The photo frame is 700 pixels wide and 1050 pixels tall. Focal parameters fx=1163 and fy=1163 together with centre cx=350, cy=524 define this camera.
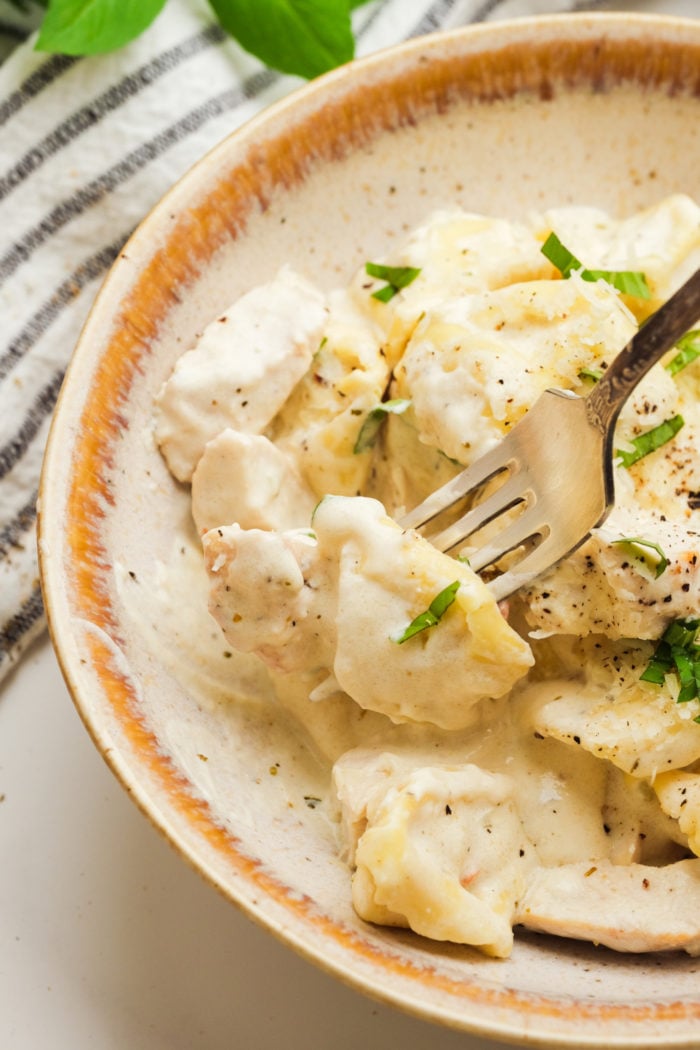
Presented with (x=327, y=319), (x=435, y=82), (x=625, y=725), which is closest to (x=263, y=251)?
(x=327, y=319)

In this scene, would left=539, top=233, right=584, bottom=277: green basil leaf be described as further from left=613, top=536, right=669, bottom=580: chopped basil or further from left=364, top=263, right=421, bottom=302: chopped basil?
left=613, top=536, right=669, bottom=580: chopped basil

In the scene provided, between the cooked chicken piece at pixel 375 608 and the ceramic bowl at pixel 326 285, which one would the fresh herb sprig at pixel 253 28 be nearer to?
the ceramic bowl at pixel 326 285

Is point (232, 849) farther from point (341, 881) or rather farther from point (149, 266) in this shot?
point (149, 266)

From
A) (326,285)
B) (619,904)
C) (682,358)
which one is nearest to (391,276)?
(326,285)

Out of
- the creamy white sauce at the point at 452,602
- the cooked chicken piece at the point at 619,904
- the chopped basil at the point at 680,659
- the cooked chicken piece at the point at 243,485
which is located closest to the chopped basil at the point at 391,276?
the creamy white sauce at the point at 452,602

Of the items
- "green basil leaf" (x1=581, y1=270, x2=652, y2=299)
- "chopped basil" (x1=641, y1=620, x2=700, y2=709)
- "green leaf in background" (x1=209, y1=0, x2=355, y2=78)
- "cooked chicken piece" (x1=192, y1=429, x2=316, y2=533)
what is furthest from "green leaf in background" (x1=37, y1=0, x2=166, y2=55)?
"chopped basil" (x1=641, y1=620, x2=700, y2=709)

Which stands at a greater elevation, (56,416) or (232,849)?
(56,416)
